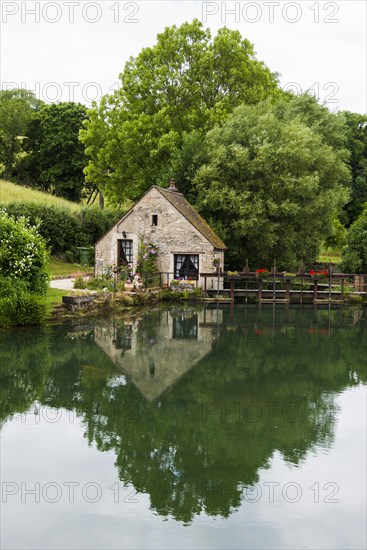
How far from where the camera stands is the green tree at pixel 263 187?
29844 mm

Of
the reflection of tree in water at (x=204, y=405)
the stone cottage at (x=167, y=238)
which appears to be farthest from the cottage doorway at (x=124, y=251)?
the reflection of tree in water at (x=204, y=405)

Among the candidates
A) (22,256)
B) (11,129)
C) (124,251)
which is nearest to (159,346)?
(22,256)

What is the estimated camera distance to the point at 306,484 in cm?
781

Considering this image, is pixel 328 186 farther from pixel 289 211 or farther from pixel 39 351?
pixel 39 351

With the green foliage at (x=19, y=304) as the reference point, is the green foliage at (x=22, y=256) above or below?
above

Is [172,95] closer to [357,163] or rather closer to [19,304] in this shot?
[19,304]

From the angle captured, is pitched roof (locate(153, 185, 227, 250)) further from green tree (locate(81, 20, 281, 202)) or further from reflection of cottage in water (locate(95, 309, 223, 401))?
reflection of cottage in water (locate(95, 309, 223, 401))

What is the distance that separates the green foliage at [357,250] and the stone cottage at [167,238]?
8197 mm

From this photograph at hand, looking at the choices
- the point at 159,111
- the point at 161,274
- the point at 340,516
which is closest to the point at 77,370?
the point at 340,516

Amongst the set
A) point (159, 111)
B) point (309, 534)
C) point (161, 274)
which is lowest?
point (309, 534)

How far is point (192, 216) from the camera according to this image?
97.6 feet

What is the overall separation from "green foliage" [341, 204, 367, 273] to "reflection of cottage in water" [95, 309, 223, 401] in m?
12.5

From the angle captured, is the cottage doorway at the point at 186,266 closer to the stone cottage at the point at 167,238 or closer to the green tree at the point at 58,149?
the stone cottage at the point at 167,238

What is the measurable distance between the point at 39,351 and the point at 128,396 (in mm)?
4677
